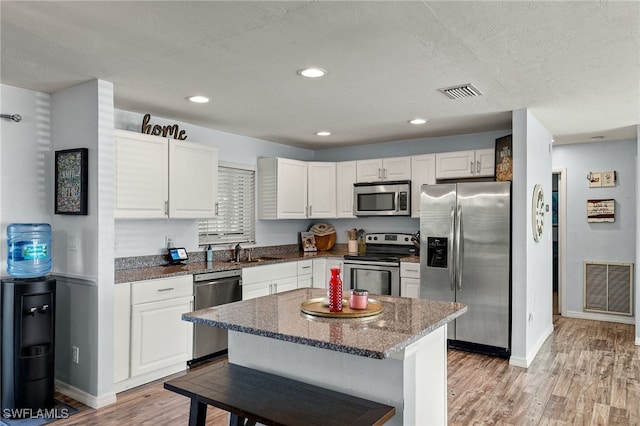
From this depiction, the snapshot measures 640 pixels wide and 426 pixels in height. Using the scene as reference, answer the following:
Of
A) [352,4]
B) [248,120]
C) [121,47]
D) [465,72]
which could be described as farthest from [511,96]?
[121,47]

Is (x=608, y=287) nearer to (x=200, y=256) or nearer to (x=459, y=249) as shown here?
(x=459, y=249)

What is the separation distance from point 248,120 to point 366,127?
1.25m

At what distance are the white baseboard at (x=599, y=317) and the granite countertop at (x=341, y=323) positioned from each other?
14.7 ft

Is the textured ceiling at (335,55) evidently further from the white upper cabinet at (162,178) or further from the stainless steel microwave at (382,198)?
the stainless steel microwave at (382,198)

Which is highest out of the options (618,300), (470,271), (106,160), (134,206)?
(106,160)

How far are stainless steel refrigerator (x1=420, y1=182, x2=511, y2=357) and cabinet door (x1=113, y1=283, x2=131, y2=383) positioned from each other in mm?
2774

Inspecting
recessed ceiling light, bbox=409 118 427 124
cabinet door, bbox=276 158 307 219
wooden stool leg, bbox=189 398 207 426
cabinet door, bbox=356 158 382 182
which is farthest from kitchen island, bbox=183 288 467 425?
cabinet door, bbox=356 158 382 182

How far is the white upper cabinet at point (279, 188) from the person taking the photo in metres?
5.36

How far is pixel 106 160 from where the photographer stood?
3.20m

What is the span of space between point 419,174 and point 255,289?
2270 millimetres

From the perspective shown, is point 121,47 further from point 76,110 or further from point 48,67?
point 76,110

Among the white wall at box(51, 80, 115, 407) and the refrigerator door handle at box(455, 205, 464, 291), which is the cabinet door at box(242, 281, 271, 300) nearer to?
the white wall at box(51, 80, 115, 407)

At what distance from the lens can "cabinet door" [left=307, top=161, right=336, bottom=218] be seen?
577cm

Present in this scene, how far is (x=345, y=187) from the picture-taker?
5.76 metres
